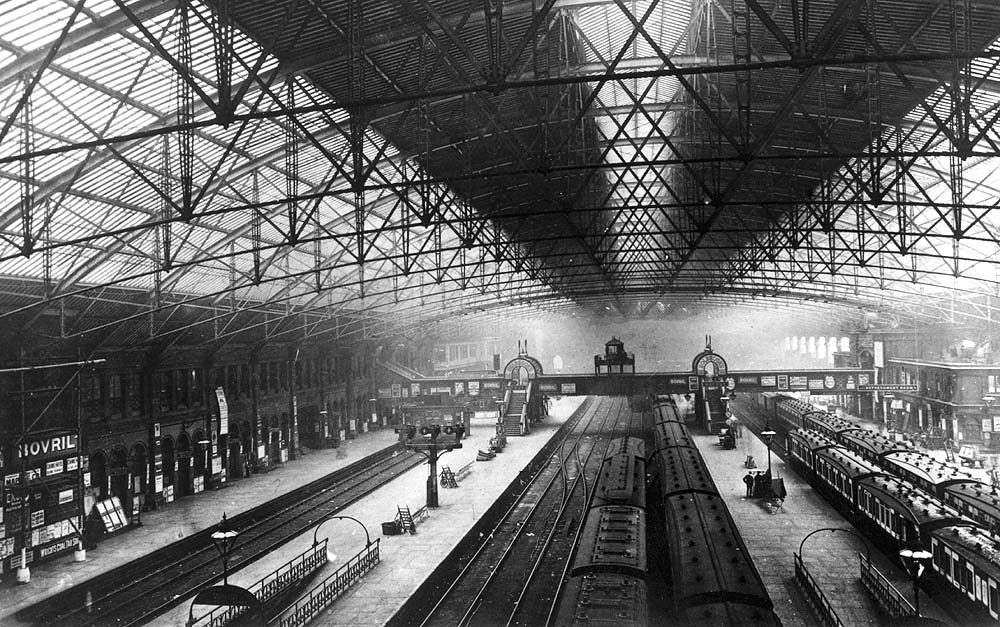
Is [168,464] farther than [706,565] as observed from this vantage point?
Yes

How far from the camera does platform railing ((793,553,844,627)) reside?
15.1 meters

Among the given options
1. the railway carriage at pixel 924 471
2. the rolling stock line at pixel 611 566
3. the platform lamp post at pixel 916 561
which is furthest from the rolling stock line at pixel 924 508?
the rolling stock line at pixel 611 566

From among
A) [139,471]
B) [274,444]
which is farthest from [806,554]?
[274,444]

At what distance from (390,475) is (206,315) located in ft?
38.4

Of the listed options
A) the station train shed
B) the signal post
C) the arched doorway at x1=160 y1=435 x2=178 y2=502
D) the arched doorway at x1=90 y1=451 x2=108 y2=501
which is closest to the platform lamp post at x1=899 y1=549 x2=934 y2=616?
the station train shed

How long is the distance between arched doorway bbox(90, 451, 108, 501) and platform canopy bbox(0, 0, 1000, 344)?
4.15 m

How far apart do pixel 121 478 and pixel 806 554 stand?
23296 millimetres

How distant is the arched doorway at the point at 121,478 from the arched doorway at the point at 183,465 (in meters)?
3.60

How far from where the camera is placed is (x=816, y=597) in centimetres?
1641

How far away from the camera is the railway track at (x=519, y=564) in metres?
17.7

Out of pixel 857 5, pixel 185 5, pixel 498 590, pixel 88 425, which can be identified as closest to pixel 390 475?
pixel 88 425

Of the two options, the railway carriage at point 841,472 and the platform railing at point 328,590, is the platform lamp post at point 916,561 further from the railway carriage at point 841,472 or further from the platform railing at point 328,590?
the platform railing at point 328,590

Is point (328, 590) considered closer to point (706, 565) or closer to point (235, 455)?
point (706, 565)

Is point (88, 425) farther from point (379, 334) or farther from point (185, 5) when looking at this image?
point (379, 334)
